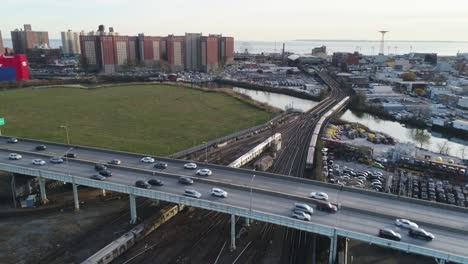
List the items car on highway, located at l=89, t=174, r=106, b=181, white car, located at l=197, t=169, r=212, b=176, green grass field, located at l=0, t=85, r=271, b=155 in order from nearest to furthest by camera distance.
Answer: car on highway, located at l=89, t=174, r=106, b=181, white car, located at l=197, t=169, r=212, b=176, green grass field, located at l=0, t=85, r=271, b=155

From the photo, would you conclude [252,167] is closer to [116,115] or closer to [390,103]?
[116,115]

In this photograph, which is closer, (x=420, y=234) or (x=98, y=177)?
(x=420, y=234)

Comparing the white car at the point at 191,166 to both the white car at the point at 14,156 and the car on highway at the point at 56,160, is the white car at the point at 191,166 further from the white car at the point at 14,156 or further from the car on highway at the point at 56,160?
the white car at the point at 14,156

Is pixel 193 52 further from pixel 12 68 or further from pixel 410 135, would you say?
pixel 410 135

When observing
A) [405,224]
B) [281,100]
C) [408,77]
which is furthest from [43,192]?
[408,77]

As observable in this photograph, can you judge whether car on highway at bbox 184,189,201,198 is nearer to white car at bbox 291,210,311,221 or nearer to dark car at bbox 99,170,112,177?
white car at bbox 291,210,311,221

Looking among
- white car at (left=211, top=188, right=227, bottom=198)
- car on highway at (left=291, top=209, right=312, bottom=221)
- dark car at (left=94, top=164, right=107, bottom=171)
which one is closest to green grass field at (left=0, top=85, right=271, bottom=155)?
dark car at (left=94, top=164, right=107, bottom=171)

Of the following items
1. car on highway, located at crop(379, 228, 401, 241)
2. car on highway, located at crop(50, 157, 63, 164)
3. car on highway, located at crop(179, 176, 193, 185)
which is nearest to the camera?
car on highway, located at crop(379, 228, 401, 241)
